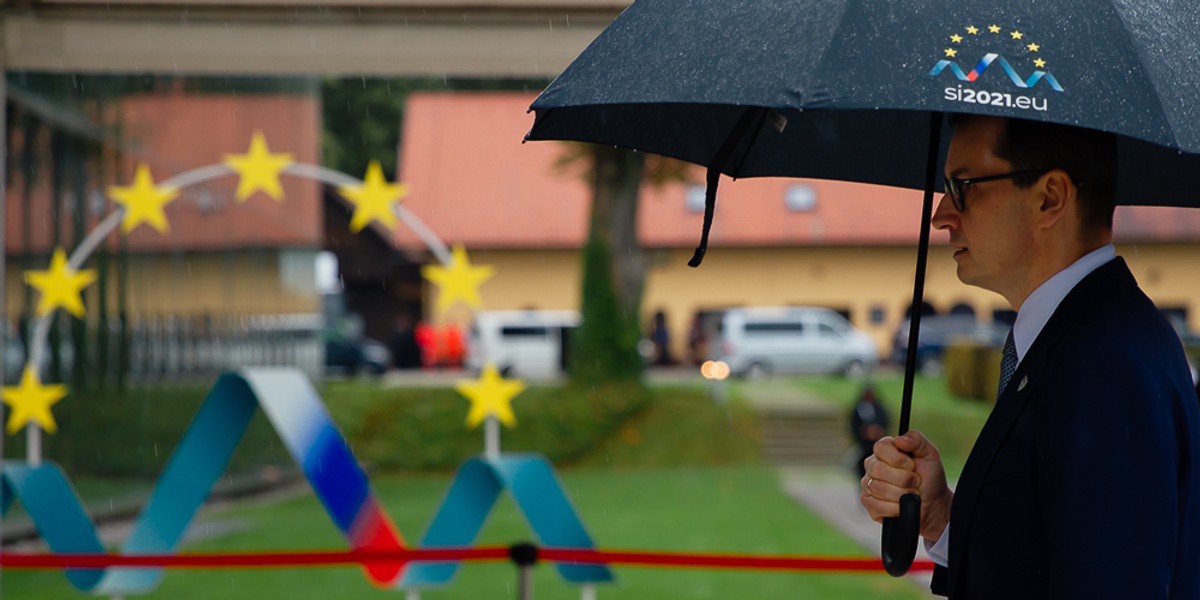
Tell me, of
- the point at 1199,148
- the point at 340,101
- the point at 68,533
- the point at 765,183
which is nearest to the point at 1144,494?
the point at 1199,148

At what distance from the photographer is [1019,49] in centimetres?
219

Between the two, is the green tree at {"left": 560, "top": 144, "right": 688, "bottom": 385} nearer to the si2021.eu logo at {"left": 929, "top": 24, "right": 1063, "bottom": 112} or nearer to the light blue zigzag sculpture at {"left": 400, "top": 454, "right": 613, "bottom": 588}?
the light blue zigzag sculpture at {"left": 400, "top": 454, "right": 613, "bottom": 588}

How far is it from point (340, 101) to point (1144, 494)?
151 ft

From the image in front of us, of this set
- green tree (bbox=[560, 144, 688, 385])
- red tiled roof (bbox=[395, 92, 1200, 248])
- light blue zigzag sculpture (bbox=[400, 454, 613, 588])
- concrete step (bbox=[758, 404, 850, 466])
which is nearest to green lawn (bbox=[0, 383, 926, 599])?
concrete step (bbox=[758, 404, 850, 466])

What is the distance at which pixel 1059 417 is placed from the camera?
193cm

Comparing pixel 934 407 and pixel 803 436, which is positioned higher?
pixel 934 407

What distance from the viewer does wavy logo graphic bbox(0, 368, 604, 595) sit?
832cm

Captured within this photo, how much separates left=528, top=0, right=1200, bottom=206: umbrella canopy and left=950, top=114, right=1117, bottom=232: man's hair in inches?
2.4

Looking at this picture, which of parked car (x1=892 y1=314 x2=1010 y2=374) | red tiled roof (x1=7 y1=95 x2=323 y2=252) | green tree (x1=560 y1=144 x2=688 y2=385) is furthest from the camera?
parked car (x1=892 y1=314 x2=1010 y2=374)

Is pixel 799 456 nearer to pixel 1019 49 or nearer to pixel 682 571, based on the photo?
pixel 682 571

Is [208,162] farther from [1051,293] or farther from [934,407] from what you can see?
[1051,293]

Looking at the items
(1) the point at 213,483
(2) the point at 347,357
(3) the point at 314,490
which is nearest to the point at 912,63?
(3) the point at 314,490

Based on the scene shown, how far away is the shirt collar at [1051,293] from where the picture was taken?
2137 mm

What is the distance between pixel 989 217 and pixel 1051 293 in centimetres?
15
